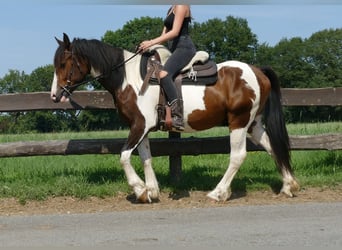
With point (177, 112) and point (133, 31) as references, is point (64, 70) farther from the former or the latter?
point (133, 31)

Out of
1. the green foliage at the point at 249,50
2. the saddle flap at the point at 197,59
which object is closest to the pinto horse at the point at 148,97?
the saddle flap at the point at 197,59

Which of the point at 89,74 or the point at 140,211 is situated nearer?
the point at 140,211

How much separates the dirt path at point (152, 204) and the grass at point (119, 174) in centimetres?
17

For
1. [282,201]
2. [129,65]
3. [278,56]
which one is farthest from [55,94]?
[278,56]

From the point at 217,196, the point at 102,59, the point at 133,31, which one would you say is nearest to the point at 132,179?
the point at 217,196

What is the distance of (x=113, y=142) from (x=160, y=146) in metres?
0.74

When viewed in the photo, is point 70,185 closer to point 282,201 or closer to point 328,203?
point 282,201

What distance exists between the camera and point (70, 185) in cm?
776

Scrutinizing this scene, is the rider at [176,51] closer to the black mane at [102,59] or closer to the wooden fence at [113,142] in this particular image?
the black mane at [102,59]

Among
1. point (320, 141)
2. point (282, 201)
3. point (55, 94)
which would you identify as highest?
point (55, 94)

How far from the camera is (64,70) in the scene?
7.42m

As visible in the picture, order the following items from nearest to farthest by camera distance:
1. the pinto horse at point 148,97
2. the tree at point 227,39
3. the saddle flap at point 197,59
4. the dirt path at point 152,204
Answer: the dirt path at point 152,204, the pinto horse at point 148,97, the saddle flap at point 197,59, the tree at point 227,39

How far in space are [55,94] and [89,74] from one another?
0.65m

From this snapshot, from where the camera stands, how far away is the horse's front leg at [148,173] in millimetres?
7402
